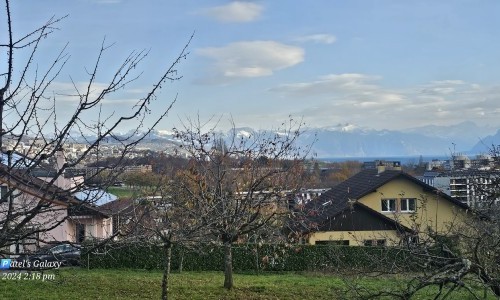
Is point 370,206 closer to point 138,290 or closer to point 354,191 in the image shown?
point 354,191

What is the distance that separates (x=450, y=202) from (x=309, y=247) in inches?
469

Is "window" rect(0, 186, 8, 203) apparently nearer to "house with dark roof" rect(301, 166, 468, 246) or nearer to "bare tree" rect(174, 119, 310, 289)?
"bare tree" rect(174, 119, 310, 289)

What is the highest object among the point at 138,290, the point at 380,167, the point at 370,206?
the point at 380,167

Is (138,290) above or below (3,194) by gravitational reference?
below

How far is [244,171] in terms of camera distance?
16250 mm

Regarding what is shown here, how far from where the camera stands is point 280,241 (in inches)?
707

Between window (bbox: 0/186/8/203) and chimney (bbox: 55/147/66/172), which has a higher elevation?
chimney (bbox: 55/147/66/172)

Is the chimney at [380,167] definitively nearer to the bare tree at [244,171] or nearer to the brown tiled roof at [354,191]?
the brown tiled roof at [354,191]

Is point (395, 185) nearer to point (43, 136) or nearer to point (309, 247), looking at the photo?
point (309, 247)

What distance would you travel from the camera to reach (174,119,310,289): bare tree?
13.8 meters

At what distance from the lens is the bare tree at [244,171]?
1377 centimetres

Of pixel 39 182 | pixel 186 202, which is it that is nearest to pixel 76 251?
pixel 39 182

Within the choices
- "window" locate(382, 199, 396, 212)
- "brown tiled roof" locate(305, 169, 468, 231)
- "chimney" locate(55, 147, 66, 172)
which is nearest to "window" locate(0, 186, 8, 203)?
"chimney" locate(55, 147, 66, 172)

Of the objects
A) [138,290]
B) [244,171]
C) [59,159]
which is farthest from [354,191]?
[59,159]
